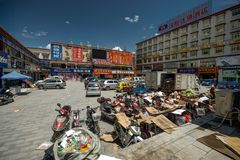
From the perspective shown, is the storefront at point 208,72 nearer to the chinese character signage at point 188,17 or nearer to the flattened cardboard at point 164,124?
the chinese character signage at point 188,17

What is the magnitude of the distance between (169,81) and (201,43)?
31608mm

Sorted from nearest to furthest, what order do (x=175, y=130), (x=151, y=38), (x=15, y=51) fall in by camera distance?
1. (x=175, y=130)
2. (x=15, y=51)
3. (x=151, y=38)

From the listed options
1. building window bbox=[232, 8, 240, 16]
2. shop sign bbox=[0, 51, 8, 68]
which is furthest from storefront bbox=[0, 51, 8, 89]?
building window bbox=[232, 8, 240, 16]

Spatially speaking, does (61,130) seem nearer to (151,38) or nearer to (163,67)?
(163,67)

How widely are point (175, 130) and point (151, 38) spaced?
56.9 meters

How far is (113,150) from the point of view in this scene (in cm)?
405

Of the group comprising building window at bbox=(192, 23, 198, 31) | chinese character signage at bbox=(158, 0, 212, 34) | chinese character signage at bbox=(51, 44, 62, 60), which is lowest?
chinese character signage at bbox=(51, 44, 62, 60)

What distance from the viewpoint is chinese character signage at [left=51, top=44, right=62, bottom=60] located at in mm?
49013

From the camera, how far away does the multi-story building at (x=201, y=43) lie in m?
30.6

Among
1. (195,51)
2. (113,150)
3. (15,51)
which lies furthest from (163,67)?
(113,150)

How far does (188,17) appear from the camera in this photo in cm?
4103

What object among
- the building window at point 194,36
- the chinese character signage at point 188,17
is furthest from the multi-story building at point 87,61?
the building window at point 194,36

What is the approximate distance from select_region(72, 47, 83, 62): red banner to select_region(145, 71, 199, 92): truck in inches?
1717

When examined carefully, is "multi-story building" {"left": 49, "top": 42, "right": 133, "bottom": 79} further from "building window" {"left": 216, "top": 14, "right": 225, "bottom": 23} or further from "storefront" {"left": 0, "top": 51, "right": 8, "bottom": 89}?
"building window" {"left": 216, "top": 14, "right": 225, "bottom": 23}
